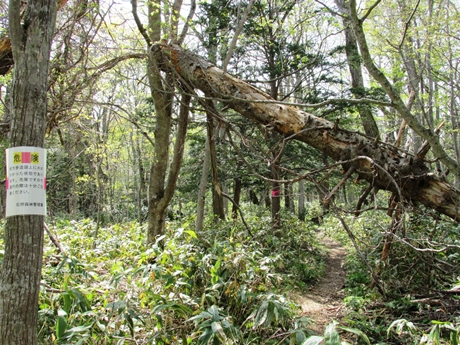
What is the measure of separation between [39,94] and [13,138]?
1.06ft

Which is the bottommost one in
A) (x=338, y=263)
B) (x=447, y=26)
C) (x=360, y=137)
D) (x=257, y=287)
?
(x=338, y=263)

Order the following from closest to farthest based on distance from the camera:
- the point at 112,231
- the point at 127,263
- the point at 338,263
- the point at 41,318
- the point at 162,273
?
the point at 41,318 → the point at 162,273 → the point at 127,263 → the point at 338,263 → the point at 112,231

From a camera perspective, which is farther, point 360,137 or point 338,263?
point 338,263

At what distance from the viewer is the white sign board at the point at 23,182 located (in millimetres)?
2027

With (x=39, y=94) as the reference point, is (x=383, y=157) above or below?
below

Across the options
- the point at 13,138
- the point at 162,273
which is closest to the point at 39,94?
the point at 13,138

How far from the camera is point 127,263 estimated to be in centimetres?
498

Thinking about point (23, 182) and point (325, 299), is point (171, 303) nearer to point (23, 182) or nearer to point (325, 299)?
point (23, 182)

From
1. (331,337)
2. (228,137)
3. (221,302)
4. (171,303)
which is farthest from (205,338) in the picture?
Answer: (228,137)

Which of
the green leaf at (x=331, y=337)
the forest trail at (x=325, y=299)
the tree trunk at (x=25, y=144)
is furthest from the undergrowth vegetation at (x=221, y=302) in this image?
the tree trunk at (x=25, y=144)

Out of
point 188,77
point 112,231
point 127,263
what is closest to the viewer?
point 188,77

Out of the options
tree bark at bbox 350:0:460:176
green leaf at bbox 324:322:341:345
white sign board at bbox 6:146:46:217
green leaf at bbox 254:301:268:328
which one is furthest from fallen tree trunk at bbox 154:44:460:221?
white sign board at bbox 6:146:46:217

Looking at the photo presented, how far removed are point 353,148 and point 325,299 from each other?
2.87 meters

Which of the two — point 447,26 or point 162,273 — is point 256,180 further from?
point 162,273
